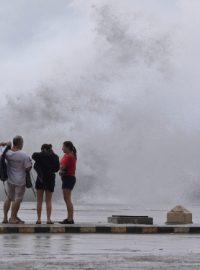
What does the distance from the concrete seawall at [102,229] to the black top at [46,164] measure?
128 centimetres

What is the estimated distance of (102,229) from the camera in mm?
23422

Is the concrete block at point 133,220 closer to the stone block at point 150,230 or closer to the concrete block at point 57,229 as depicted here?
the stone block at point 150,230

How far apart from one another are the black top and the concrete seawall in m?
1.28

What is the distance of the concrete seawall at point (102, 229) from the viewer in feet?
74.5

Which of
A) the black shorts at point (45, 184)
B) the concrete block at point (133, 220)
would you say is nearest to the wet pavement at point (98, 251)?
the black shorts at point (45, 184)

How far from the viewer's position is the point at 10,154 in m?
24.0

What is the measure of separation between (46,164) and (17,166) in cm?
63

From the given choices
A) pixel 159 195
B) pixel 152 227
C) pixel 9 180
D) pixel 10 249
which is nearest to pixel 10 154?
pixel 9 180

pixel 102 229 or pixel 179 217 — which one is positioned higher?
pixel 179 217

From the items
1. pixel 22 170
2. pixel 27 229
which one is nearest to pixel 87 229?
pixel 27 229

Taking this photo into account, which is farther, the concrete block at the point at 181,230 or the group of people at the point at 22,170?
the group of people at the point at 22,170

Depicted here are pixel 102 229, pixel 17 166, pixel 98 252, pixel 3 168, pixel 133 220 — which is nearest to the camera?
pixel 98 252

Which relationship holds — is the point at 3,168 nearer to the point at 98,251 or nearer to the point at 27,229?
the point at 27,229

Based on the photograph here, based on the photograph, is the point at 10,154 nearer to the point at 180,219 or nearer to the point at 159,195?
the point at 180,219
